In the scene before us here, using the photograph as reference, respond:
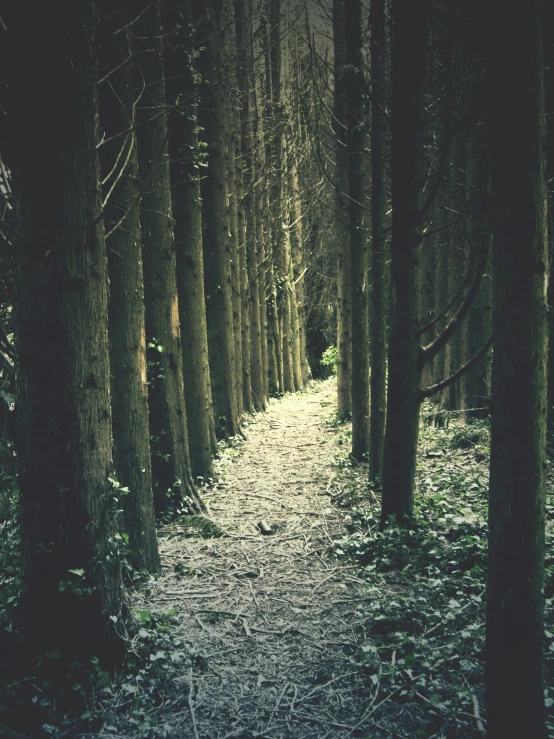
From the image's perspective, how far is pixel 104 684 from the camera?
3.30m

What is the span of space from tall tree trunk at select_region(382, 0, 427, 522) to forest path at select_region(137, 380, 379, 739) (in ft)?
3.92

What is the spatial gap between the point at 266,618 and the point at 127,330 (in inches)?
117

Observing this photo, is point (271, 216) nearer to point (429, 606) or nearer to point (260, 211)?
point (260, 211)

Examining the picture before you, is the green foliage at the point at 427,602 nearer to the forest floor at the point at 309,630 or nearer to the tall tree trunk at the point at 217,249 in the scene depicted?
the forest floor at the point at 309,630

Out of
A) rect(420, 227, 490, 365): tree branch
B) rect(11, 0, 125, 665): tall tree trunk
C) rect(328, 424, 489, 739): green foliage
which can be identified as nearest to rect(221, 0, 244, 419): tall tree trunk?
rect(328, 424, 489, 739): green foliage

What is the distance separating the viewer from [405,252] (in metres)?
5.32

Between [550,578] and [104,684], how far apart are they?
3297mm

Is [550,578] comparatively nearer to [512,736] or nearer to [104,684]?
[512,736]

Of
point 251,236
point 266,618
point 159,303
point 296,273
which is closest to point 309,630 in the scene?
point 266,618

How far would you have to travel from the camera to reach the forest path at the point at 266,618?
126 inches

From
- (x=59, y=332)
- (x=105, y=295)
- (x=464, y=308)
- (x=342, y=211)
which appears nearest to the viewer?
(x=59, y=332)

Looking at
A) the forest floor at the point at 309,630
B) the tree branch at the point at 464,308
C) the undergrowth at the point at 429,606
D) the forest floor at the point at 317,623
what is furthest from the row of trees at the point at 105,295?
the tree branch at the point at 464,308

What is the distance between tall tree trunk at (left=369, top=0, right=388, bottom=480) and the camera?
21.7ft

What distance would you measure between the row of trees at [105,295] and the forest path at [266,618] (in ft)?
1.96
